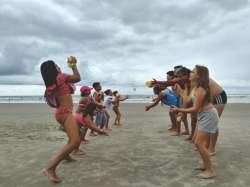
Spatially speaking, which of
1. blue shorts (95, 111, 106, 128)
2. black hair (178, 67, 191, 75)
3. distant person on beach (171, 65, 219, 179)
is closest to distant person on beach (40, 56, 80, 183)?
distant person on beach (171, 65, 219, 179)

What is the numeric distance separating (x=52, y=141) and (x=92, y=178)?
13.2 feet

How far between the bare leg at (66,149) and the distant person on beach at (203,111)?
156cm

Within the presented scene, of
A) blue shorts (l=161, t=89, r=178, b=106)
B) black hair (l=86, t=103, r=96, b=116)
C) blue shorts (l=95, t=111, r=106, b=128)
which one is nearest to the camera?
black hair (l=86, t=103, r=96, b=116)

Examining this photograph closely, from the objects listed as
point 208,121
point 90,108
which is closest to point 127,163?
point 208,121

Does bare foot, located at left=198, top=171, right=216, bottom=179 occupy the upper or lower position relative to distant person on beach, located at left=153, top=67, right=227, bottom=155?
lower

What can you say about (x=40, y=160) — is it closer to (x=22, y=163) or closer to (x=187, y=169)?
(x=22, y=163)

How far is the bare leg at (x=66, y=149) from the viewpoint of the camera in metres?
4.89

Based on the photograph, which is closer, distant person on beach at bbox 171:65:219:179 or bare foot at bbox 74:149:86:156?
distant person on beach at bbox 171:65:219:179

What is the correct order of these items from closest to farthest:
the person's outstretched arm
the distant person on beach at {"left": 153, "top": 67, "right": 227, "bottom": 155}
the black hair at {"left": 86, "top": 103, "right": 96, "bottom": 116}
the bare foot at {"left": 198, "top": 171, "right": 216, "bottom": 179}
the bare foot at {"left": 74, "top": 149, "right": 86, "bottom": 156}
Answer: the bare foot at {"left": 198, "top": 171, "right": 216, "bottom": 179} → the distant person on beach at {"left": 153, "top": 67, "right": 227, "bottom": 155} → the bare foot at {"left": 74, "top": 149, "right": 86, "bottom": 156} → the black hair at {"left": 86, "top": 103, "right": 96, "bottom": 116} → the person's outstretched arm

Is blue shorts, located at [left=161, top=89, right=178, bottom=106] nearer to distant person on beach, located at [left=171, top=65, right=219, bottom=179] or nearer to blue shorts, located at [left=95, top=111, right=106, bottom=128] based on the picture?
blue shorts, located at [left=95, top=111, right=106, bottom=128]

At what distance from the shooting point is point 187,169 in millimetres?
5555

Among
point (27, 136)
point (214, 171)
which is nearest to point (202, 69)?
point (214, 171)

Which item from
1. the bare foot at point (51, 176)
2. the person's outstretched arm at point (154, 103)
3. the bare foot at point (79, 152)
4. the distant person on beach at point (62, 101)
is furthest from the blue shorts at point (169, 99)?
the bare foot at point (51, 176)

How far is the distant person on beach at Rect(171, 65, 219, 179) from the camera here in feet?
16.4
